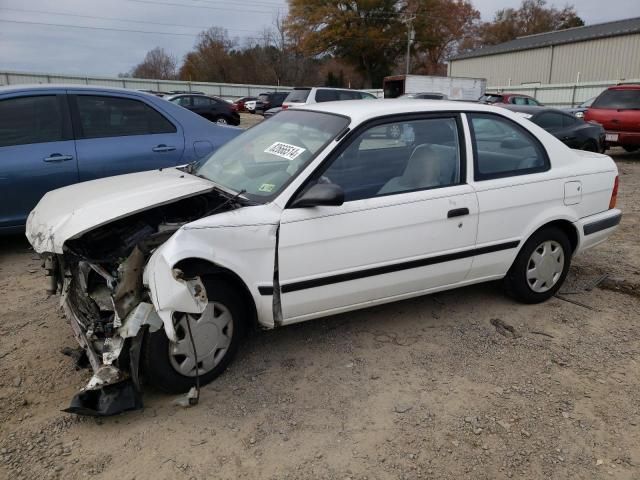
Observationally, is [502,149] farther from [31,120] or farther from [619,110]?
[619,110]

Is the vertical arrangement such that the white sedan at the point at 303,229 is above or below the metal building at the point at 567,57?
below

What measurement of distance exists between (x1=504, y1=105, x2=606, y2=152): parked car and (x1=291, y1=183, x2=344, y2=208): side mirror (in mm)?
8786

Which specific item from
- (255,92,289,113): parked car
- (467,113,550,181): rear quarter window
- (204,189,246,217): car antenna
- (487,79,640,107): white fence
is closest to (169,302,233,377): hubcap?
(204,189,246,217): car antenna

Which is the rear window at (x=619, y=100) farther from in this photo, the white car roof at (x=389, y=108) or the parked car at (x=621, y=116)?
the white car roof at (x=389, y=108)

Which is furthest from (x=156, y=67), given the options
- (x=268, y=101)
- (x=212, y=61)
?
(x=268, y=101)

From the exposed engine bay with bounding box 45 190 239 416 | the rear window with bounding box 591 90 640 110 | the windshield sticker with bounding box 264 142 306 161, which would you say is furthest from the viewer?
the rear window with bounding box 591 90 640 110

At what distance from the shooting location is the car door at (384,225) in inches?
117

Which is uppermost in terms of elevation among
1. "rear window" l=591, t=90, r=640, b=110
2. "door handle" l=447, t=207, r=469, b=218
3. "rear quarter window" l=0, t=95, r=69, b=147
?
"rear window" l=591, t=90, r=640, b=110

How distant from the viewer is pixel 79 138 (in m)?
4.91

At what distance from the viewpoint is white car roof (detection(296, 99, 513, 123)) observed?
3.33 metres

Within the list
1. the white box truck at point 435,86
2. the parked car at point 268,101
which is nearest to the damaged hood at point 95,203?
the white box truck at point 435,86

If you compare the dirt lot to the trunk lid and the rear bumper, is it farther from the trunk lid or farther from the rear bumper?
the trunk lid

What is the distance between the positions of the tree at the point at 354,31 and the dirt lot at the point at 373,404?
50.6 meters

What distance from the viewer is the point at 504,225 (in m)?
3.68
